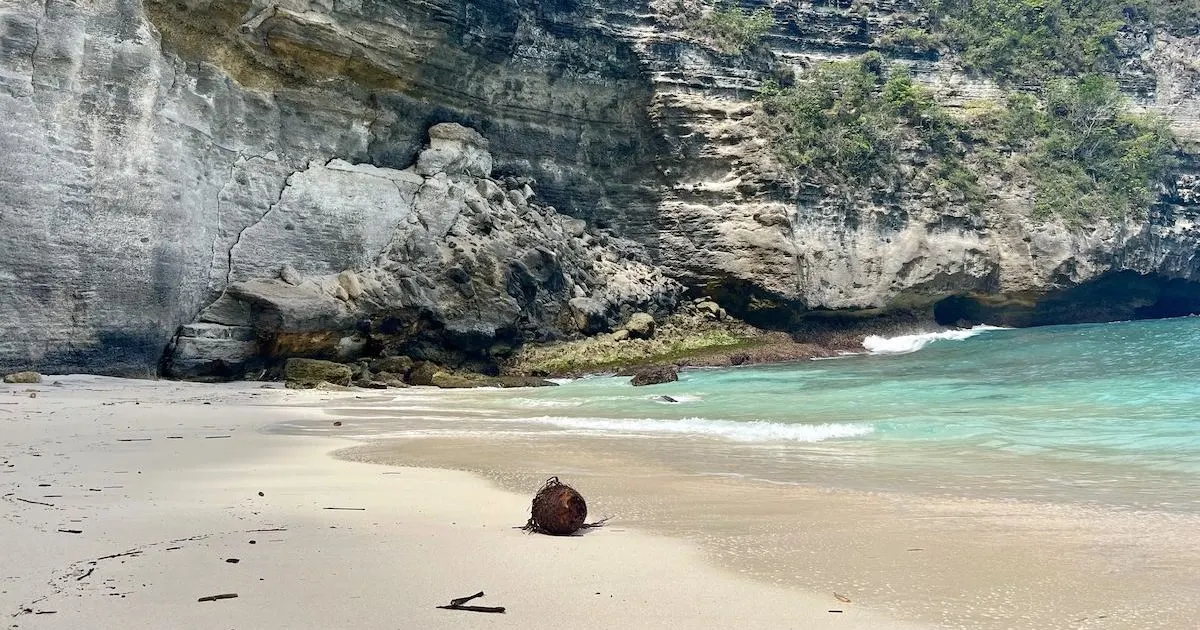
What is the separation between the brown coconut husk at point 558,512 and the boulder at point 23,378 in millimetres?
10856

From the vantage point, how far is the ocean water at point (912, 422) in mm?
5379

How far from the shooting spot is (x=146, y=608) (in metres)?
2.34

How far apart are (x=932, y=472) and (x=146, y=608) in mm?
4772

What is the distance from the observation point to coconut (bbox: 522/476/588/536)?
3.54 meters

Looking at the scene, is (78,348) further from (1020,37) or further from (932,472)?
(1020,37)

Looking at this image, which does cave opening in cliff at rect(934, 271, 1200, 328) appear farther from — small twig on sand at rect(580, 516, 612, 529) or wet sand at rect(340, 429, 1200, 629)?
small twig on sand at rect(580, 516, 612, 529)

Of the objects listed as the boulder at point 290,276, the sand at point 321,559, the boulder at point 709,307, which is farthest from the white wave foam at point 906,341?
the sand at point 321,559

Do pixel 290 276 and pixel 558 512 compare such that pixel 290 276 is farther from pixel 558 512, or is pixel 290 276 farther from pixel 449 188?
pixel 558 512

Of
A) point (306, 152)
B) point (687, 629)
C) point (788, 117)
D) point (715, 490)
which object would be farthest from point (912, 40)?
point (687, 629)

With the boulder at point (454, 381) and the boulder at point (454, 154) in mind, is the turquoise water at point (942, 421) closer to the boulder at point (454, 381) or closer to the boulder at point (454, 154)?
the boulder at point (454, 381)

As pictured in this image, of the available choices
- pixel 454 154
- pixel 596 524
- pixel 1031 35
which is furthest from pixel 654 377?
pixel 1031 35

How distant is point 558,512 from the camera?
11.6 feet

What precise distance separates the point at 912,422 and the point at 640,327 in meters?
12.7

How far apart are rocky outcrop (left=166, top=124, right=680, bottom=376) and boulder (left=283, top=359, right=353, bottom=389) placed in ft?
2.45
